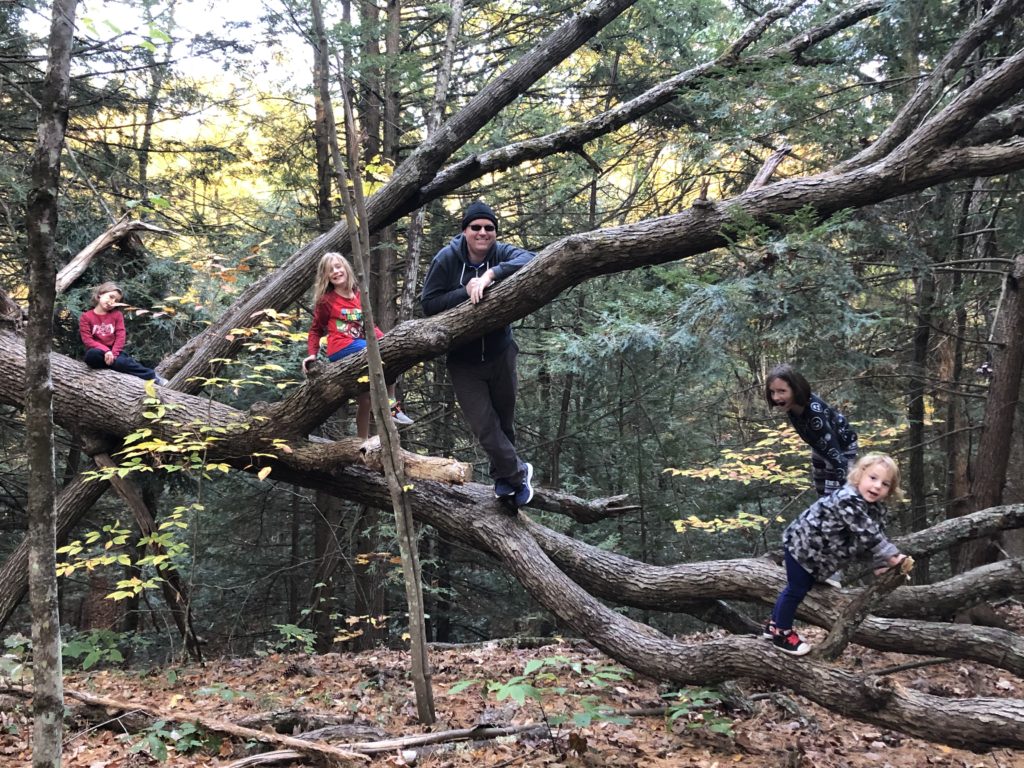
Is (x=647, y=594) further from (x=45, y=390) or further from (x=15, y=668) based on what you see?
(x=15, y=668)

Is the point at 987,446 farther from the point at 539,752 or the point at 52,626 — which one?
the point at 52,626

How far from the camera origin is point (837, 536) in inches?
157

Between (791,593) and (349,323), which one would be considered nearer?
(791,593)

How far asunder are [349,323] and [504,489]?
6.36ft

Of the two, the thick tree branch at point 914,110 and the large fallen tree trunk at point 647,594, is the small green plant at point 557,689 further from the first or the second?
the thick tree branch at point 914,110

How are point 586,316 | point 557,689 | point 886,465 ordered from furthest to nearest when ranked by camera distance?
point 586,316 < point 886,465 < point 557,689

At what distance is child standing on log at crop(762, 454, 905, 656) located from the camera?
12.6 feet

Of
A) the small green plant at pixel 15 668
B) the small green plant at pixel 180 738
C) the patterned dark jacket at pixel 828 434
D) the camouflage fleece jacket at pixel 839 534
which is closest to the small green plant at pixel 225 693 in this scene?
the small green plant at pixel 180 738

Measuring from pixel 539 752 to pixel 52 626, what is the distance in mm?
2592

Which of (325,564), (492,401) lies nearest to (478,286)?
(492,401)

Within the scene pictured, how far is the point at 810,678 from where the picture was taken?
386cm

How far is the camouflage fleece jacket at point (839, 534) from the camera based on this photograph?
3848 millimetres

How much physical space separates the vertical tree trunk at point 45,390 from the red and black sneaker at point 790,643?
380 cm

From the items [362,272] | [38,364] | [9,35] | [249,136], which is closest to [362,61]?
[249,136]
